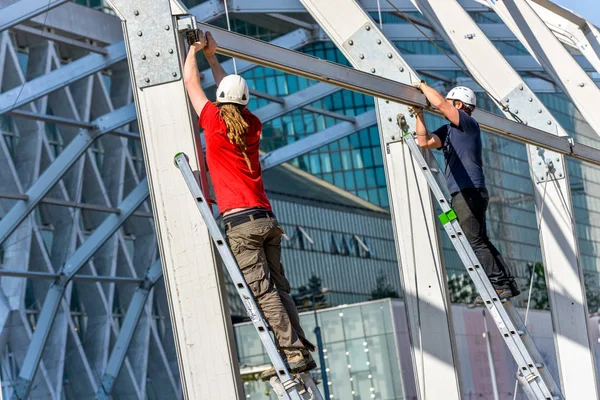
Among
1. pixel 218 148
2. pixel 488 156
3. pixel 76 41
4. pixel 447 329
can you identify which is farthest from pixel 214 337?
pixel 488 156

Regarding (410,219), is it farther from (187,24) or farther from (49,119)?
(49,119)

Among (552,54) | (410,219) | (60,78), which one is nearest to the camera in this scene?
(410,219)

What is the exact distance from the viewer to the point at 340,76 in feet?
31.1

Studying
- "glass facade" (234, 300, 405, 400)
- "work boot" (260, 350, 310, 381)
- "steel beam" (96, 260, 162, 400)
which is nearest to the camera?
"work boot" (260, 350, 310, 381)

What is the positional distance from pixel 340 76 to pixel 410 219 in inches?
101

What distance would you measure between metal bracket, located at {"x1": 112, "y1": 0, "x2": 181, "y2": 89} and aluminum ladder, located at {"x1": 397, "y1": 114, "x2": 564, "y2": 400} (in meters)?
3.01

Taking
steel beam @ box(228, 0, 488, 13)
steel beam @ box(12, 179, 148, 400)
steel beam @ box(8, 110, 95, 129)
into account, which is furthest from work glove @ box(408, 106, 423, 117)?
steel beam @ box(12, 179, 148, 400)

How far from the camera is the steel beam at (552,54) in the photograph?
596 inches

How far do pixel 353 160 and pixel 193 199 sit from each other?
44322mm

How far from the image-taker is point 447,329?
1127 centimetres

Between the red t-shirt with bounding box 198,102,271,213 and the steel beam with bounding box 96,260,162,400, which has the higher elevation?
the steel beam with bounding box 96,260,162,400

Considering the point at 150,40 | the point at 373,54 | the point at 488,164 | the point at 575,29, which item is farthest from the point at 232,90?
the point at 488,164

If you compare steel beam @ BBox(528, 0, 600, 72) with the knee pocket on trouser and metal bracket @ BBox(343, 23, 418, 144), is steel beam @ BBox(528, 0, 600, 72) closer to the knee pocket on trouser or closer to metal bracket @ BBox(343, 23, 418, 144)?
metal bracket @ BBox(343, 23, 418, 144)

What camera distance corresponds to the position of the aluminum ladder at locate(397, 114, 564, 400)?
9219 millimetres
